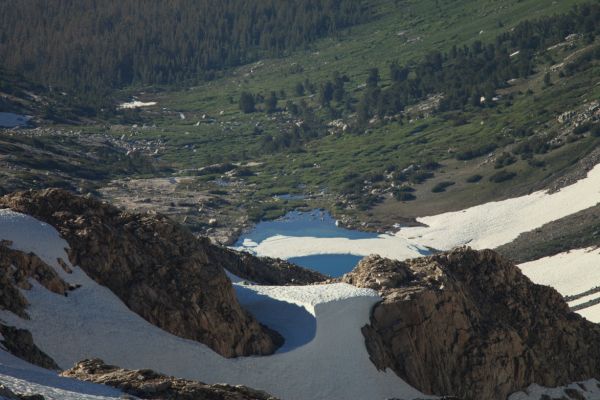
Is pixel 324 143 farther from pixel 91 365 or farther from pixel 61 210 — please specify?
pixel 91 365

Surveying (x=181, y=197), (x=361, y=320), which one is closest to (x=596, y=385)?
(x=361, y=320)

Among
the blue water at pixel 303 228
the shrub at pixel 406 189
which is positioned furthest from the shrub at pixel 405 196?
the blue water at pixel 303 228

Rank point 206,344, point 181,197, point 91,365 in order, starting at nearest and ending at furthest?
point 91,365
point 206,344
point 181,197

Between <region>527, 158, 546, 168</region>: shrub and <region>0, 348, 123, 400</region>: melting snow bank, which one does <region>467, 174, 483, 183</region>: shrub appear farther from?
<region>0, 348, 123, 400</region>: melting snow bank

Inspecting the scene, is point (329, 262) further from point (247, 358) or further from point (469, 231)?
point (247, 358)

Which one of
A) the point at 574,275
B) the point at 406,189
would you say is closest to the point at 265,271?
the point at 574,275

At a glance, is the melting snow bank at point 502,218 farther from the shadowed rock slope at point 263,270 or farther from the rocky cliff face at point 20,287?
the rocky cliff face at point 20,287
